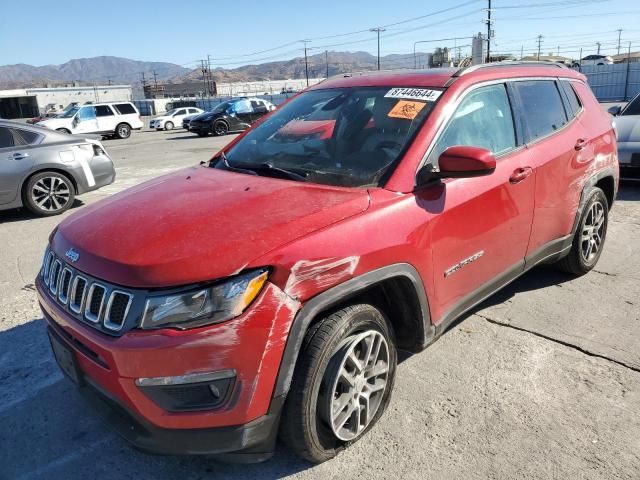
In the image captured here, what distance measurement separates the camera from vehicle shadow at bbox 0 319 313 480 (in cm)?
249

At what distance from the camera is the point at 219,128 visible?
2355cm

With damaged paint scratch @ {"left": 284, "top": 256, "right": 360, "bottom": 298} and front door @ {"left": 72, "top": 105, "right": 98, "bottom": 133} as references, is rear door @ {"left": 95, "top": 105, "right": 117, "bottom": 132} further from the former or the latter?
damaged paint scratch @ {"left": 284, "top": 256, "right": 360, "bottom": 298}

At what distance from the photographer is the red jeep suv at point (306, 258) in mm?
2039

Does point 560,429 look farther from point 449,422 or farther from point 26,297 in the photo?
point 26,297

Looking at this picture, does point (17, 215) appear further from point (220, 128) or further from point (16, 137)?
point (220, 128)

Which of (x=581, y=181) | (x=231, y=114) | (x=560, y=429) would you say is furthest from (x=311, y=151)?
(x=231, y=114)

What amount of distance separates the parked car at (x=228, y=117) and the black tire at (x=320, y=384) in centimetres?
2171

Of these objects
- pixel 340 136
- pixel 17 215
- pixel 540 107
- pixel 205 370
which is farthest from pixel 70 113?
pixel 205 370

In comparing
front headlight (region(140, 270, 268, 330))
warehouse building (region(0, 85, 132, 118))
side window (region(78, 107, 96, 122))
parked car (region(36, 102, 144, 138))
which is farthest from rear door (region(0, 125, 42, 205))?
warehouse building (region(0, 85, 132, 118))

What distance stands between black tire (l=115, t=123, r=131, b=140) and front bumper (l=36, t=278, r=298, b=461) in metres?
25.8

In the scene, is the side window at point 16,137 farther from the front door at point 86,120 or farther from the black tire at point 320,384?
the front door at point 86,120

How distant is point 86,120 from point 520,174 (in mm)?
25101

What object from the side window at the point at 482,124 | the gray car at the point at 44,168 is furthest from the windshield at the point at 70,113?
the side window at the point at 482,124

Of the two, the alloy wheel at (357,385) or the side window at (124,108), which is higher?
the side window at (124,108)
